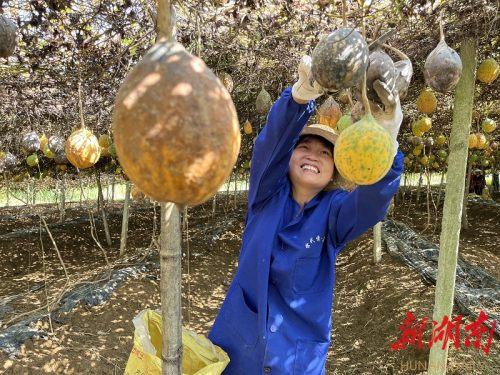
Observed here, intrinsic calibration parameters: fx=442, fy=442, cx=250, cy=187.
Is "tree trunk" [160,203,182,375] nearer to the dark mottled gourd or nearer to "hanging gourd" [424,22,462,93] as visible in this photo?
"hanging gourd" [424,22,462,93]

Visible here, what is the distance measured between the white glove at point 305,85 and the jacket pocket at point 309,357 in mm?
1067

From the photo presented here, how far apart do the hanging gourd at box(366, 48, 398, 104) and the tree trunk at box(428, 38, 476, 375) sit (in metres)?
1.87

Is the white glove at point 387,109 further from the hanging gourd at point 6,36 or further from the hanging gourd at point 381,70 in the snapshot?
the hanging gourd at point 6,36

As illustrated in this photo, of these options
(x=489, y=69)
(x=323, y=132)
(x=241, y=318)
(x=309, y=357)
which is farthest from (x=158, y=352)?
(x=489, y=69)

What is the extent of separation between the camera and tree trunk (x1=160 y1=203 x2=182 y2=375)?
1381 millimetres

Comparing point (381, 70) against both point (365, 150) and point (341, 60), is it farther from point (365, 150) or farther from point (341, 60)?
point (365, 150)

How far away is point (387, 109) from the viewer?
1256 mm

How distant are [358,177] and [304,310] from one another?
0.93 m

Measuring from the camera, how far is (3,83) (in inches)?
195

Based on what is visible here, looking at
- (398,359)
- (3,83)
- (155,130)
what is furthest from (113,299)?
(155,130)

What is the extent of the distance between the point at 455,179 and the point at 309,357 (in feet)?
5.12

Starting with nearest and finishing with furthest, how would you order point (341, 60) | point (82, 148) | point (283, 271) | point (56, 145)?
point (341, 60), point (283, 271), point (82, 148), point (56, 145)

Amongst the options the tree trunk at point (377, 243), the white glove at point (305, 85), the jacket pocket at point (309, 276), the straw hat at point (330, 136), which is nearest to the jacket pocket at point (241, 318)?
the jacket pocket at point (309, 276)

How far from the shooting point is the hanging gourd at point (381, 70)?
44.5 inches
